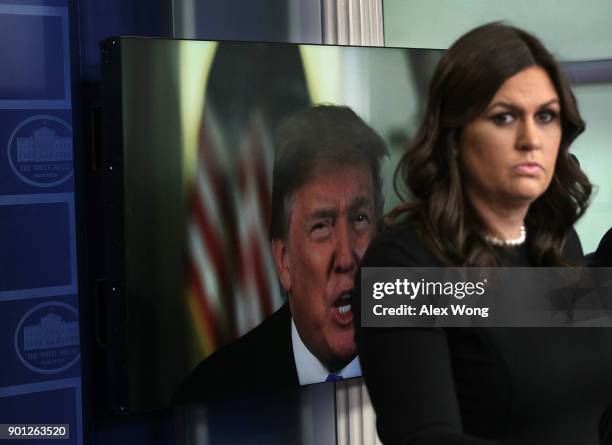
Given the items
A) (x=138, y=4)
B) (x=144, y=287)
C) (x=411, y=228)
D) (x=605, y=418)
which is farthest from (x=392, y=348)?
(x=138, y=4)

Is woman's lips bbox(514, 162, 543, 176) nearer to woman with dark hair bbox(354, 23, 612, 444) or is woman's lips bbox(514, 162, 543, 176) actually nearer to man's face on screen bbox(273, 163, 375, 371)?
woman with dark hair bbox(354, 23, 612, 444)

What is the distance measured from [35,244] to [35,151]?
226 millimetres

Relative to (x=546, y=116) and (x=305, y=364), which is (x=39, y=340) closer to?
(x=305, y=364)

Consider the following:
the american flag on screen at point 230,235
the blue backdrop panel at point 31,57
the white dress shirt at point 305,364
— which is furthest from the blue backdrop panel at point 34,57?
the white dress shirt at point 305,364

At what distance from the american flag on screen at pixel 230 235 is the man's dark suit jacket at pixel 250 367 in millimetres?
32

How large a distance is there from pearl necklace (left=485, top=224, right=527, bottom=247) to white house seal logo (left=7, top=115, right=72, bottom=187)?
4.93ft

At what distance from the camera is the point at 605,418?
917 millimetres

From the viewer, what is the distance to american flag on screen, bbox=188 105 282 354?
219 centimetres

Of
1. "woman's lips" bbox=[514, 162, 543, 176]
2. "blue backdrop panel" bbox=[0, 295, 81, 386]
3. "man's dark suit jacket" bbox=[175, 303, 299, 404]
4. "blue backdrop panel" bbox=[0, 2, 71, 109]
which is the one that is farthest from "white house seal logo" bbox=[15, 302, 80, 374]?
"woman's lips" bbox=[514, 162, 543, 176]

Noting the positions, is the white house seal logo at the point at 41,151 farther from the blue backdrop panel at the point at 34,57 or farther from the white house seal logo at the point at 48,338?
the white house seal logo at the point at 48,338

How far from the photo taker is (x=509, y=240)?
2.99 ft

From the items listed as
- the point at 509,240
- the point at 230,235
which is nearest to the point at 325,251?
the point at 230,235

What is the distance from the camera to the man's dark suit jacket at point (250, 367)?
222 centimetres

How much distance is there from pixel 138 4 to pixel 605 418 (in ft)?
5.90
